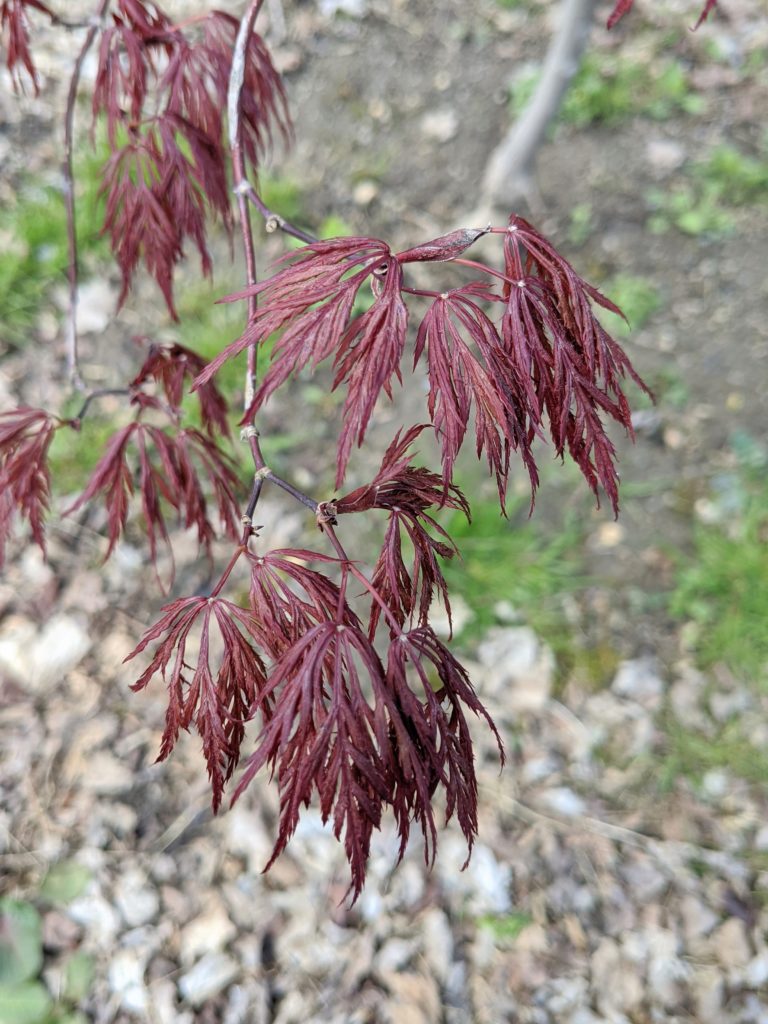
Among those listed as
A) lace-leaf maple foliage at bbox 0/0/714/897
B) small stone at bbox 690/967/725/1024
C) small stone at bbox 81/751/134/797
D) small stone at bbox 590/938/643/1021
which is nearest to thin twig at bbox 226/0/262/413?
lace-leaf maple foliage at bbox 0/0/714/897

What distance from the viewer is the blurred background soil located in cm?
181

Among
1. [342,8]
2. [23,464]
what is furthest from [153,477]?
[342,8]

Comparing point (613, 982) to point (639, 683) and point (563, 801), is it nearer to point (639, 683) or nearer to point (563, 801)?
point (563, 801)

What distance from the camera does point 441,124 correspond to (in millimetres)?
3283

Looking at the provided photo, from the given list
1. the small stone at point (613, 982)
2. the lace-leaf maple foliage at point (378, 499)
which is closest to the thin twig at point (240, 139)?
the lace-leaf maple foliage at point (378, 499)

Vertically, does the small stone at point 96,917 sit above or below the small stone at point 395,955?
below

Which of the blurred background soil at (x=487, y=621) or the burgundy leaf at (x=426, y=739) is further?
the blurred background soil at (x=487, y=621)

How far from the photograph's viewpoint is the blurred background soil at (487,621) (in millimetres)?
1812

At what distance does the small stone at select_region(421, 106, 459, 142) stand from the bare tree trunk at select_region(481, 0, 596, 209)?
23 centimetres

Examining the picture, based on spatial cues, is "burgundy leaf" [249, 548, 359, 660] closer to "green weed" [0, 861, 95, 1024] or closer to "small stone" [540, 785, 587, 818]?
"green weed" [0, 861, 95, 1024]

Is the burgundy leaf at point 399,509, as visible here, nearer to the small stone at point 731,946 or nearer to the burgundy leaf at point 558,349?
the burgundy leaf at point 558,349

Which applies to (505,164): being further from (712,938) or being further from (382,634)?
(712,938)

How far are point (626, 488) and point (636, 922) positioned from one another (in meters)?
1.28

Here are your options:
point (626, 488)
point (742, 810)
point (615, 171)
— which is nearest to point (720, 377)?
point (626, 488)
